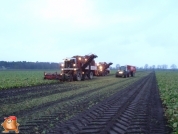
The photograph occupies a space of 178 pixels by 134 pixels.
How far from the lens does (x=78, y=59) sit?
95.4ft

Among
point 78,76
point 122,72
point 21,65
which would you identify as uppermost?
point 21,65

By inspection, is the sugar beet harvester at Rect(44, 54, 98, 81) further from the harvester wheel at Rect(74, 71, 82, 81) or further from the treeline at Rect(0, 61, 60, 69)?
the treeline at Rect(0, 61, 60, 69)

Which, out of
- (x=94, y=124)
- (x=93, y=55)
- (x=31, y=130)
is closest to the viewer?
(x=31, y=130)

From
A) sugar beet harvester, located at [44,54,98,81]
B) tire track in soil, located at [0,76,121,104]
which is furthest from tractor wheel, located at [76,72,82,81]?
tire track in soil, located at [0,76,121,104]

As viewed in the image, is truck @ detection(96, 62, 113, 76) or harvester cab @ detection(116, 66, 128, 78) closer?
harvester cab @ detection(116, 66, 128, 78)

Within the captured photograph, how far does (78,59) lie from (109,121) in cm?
2204

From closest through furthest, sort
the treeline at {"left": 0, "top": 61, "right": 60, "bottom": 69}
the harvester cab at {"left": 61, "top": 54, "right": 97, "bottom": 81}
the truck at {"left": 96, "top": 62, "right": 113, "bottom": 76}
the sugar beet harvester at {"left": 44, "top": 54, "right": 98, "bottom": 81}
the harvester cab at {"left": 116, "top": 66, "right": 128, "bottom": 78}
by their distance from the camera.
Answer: the sugar beet harvester at {"left": 44, "top": 54, "right": 98, "bottom": 81}
the harvester cab at {"left": 61, "top": 54, "right": 97, "bottom": 81}
the harvester cab at {"left": 116, "top": 66, "right": 128, "bottom": 78}
the truck at {"left": 96, "top": 62, "right": 113, "bottom": 76}
the treeline at {"left": 0, "top": 61, "right": 60, "bottom": 69}

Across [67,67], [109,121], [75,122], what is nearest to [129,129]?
[109,121]

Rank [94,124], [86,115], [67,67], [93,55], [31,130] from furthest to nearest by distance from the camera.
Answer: [93,55] → [67,67] → [86,115] → [94,124] → [31,130]

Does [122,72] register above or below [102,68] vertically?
below

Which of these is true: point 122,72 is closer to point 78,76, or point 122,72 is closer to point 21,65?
point 78,76

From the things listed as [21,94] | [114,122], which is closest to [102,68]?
[21,94]

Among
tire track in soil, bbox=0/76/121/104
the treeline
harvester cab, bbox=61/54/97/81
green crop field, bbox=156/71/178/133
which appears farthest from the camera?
the treeline

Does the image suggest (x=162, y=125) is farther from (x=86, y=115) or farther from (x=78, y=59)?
(x=78, y=59)
